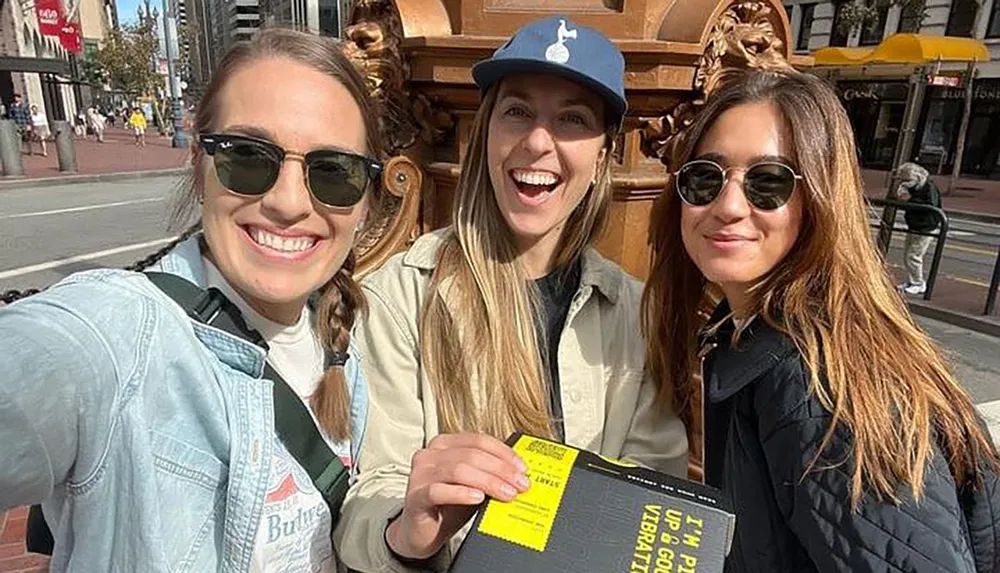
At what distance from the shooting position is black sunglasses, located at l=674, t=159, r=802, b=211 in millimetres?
1556

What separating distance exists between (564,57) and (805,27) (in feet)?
98.4

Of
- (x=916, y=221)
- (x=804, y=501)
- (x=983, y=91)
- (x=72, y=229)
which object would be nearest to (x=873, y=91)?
(x=983, y=91)

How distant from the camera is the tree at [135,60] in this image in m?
42.2

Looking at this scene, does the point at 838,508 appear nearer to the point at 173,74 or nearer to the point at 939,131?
the point at 939,131

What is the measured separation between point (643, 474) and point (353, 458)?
0.69 metres

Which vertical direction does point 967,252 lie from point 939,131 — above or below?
below

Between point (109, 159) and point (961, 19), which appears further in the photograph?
point (961, 19)

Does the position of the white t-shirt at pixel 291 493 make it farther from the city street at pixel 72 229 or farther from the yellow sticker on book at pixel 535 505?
the city street at pixel 72 229

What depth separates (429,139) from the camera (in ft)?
8.41

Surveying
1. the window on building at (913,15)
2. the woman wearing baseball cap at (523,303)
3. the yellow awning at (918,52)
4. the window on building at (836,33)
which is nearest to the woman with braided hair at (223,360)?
the woman wearing baseball cap at (523,303)

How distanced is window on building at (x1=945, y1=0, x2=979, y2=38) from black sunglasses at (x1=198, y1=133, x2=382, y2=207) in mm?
26318

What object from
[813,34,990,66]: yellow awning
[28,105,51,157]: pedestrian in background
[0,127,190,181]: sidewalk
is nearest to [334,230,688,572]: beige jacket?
[813,34,990,66]: yellow awning

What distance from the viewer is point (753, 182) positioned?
1579 mm

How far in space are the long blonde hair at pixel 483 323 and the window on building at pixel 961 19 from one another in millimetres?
25831
